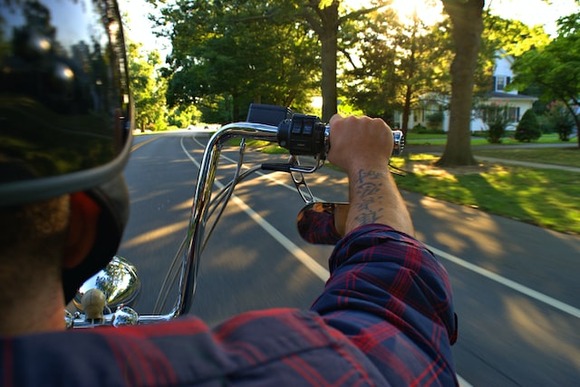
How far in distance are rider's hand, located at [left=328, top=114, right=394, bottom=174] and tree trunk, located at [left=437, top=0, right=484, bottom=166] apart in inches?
581

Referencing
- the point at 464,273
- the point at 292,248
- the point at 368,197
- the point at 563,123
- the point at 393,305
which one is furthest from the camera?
the point at 563,123

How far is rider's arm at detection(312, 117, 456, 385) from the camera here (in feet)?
2.80

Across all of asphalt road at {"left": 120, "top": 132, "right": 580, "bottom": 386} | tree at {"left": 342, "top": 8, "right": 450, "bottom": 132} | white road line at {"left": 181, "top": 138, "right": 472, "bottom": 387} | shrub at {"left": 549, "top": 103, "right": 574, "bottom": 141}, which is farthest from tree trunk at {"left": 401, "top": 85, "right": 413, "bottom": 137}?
white road line at {"left": 181, "top": 138, "right": 472, "bottom": 387}

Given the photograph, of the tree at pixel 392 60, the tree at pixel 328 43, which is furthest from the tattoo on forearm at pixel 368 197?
the tree at pixel 392 60

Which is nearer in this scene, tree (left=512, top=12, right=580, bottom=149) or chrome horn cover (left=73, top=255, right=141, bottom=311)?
chrome horn cover (left=73, top=255, right=141, bottom=311)

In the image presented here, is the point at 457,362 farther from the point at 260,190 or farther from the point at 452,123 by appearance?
the point at 452,123

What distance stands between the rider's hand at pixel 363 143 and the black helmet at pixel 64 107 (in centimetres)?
59

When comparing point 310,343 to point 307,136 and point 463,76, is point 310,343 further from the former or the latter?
point 463,76

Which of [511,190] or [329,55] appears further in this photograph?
[329,55]

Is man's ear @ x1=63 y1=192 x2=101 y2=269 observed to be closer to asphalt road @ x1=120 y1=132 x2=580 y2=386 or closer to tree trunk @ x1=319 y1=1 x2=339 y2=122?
asphalt road @ x1=120 y1=132 x2=580 y2=386

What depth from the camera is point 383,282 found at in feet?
3.32

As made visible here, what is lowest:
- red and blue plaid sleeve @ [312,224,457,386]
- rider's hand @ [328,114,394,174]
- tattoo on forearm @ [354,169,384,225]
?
red and blue plaid sleeve @ [312,224,457,386]

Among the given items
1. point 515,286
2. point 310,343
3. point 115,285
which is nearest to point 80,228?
point 310,343

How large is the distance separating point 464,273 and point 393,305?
4.55 m
